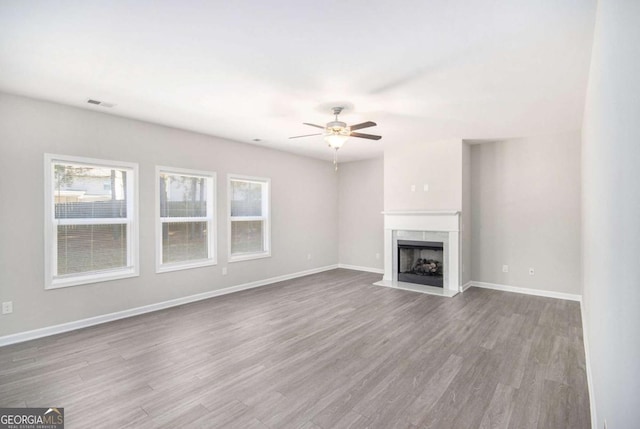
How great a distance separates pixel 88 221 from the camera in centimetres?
397

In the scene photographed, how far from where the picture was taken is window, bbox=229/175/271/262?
565cm

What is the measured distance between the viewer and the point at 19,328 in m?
3.41

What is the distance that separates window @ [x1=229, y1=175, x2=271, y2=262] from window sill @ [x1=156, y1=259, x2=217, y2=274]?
41cm

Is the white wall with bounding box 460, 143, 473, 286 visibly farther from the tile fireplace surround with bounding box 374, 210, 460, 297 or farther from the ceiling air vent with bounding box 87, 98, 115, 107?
the ceiling air vent with bounding box 87, 98, 115, 107

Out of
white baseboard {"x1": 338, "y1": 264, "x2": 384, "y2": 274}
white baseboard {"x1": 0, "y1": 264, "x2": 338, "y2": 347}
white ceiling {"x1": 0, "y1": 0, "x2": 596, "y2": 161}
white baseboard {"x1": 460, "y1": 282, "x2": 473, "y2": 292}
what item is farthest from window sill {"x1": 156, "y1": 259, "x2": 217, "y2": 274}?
white baseboard {"x1": 460, "y1": 282, "x2": 473, "y2": 292}

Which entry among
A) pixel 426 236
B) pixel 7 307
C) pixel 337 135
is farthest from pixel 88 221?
pixel 426 236

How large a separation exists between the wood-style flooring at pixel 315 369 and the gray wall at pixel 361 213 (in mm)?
2883

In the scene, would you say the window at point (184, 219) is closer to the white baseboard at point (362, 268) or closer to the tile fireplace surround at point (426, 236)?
the tile fireplace surround at point (426, 236)

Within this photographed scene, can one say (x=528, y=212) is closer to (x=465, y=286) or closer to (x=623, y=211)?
(x=465, y=286)

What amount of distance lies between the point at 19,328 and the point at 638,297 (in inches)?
198

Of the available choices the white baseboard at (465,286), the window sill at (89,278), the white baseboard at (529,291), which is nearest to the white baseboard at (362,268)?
the white baseboard at (465,286)

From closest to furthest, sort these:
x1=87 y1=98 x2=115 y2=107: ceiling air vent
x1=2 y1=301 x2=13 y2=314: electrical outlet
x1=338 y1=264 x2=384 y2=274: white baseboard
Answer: x1=2 y1=301 x2=13 y2=314: electrical outlet
x1=87 y1=98 x2=115 y2=107: ceiling air vent
x1=338 y1=264 x2=384 y2=274: white baseboard

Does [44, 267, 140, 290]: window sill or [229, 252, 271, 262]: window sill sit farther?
[229, 252, 271, 262]: window sill

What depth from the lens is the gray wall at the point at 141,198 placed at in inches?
133
